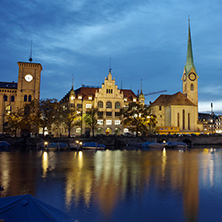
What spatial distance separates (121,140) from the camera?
3125 inches

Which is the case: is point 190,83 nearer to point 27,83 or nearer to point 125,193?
point 27,83

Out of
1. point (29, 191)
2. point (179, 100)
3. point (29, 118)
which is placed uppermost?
point (179, 100)

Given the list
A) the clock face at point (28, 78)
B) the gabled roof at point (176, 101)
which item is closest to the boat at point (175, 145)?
the gabled roof at point (176, 101)

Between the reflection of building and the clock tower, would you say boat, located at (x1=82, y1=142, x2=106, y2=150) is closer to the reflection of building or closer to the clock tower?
the reflection of building

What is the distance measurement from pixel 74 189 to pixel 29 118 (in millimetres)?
56742

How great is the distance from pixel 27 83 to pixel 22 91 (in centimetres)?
391

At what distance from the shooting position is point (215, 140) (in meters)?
93.2

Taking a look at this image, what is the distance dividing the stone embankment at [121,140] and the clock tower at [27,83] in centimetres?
3037

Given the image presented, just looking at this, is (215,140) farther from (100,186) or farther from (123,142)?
(100,186)

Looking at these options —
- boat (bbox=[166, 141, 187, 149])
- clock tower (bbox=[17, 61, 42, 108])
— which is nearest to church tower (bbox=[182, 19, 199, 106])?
boat (bbox=[166, 141, 187, 149])

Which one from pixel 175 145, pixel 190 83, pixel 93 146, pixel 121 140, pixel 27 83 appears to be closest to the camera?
pixel 93 146

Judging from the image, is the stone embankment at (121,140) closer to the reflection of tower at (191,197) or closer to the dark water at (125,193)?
the dark water at (125,193)

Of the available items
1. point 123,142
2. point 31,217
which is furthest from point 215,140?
point 31,217

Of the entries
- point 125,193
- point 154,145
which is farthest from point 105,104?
point 125,193
